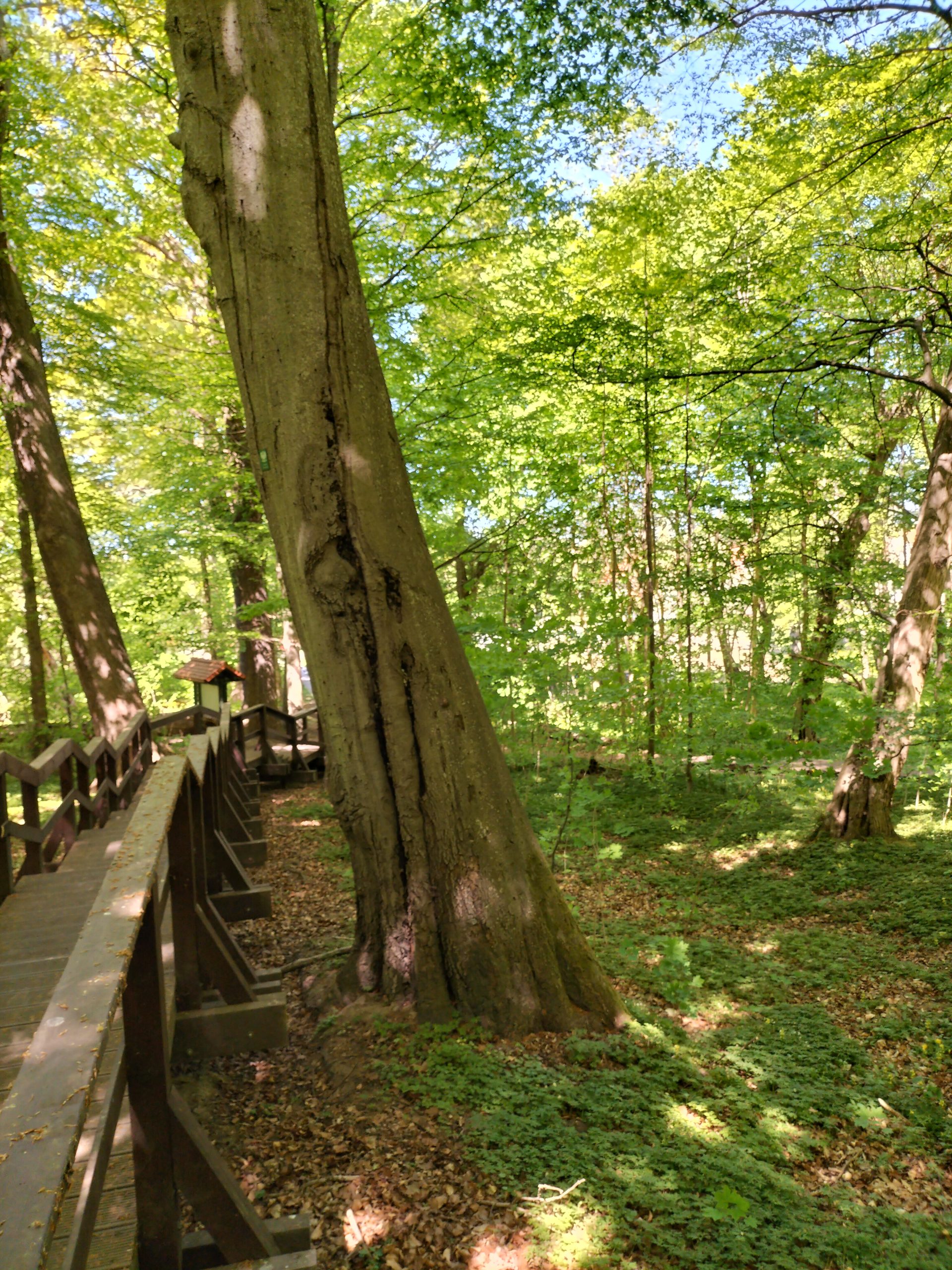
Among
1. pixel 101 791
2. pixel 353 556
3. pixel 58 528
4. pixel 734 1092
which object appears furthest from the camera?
pixel 58 528

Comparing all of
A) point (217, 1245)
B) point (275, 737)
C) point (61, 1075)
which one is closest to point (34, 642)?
point (275, 737)

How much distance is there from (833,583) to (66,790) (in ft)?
29.7

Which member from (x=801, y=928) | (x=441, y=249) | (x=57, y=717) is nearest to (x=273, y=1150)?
(x=801, y=928)

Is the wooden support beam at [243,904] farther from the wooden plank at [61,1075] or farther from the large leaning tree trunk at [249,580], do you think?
the large leaning tree trunk at [249,580]

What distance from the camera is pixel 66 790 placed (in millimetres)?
5840

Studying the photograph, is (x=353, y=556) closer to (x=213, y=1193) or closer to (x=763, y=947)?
(x=213, y=1193)

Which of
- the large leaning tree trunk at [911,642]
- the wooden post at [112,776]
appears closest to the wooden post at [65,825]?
the wooden post at [112,776]

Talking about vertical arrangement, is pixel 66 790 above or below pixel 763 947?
above

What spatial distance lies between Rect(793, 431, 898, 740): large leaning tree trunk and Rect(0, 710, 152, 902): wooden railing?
7.35m

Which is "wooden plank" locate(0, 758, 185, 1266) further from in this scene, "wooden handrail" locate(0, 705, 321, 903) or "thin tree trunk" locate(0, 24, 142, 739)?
"thin tree trunk" locate(0, 24, 142, 739)

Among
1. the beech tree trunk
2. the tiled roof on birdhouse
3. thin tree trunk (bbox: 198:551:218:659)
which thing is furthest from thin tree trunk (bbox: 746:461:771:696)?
thin tree trunk (bbox: 198:551:218:659)

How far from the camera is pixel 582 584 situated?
12953 mm

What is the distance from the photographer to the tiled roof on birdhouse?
11.8m

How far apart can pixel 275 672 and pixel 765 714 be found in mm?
10556
